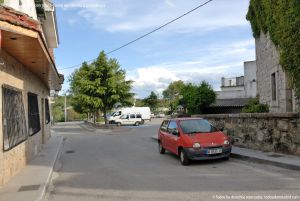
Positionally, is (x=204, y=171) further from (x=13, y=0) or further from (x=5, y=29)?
(x=13, y=0)

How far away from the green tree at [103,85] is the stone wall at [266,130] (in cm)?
2230

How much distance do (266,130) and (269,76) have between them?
6.01 metres

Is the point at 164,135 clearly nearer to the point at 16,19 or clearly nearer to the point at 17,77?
the point at 17,77

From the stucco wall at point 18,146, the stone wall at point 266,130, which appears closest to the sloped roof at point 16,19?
the stucco wall at point 18,146

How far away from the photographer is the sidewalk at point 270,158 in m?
10.3

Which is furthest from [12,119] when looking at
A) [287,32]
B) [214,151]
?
[287,32]

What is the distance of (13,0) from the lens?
12.9 metres

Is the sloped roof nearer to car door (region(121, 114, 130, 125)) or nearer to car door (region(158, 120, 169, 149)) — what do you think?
car door (region(158, 120, 169, 149))

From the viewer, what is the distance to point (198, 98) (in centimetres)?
2648

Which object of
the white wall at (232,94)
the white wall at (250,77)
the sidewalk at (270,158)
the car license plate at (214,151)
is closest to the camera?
Result: the sidewalk at (270,158)

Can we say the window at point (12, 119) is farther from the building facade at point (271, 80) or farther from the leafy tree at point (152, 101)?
the leafy tree at point (152, 101)

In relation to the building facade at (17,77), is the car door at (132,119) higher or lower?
lower

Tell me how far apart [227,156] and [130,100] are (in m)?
27.2

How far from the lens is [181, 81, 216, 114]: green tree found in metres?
26.5
